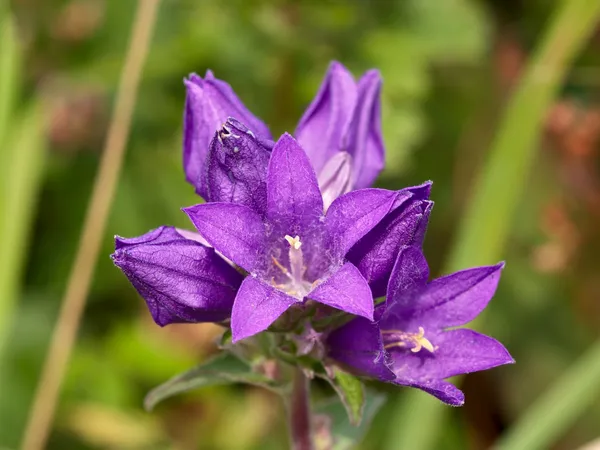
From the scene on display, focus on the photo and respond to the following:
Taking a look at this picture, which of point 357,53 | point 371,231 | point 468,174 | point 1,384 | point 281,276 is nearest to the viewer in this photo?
point 371,231

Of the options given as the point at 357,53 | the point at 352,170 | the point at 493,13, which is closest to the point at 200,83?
the point at 352,170

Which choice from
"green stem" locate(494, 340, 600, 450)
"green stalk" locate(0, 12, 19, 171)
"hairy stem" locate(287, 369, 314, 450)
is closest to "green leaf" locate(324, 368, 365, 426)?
"hairy stem" locate(287, 369, 314, 450)

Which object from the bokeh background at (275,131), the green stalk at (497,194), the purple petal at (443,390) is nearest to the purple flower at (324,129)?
the purple petal at (443,390)

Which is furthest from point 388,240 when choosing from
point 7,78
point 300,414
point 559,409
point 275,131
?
point 275,131

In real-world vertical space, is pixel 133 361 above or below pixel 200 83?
below

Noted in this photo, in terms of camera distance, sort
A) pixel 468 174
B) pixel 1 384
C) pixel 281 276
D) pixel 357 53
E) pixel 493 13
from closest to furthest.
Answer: pixel 281 276 → pixel 1 384 → pixel 357 53 → pixel 468 174 → pixel 493 13

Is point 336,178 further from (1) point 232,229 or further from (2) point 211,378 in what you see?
(2) point 211,378

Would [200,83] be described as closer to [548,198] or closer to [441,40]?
[441,40]

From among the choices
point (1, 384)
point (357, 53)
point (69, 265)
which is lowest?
point (1, 384)
